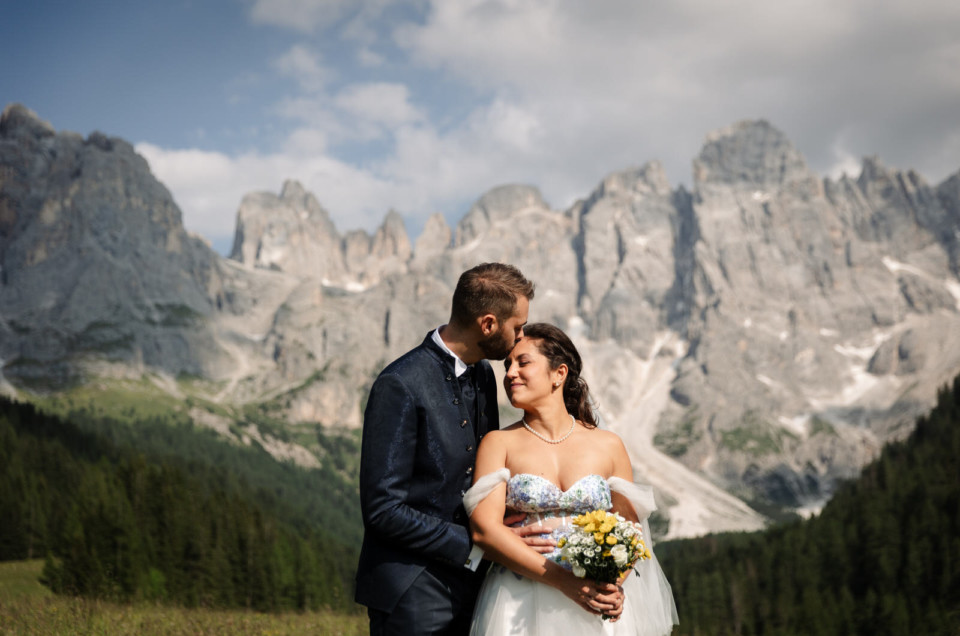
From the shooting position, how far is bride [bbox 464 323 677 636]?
755cm

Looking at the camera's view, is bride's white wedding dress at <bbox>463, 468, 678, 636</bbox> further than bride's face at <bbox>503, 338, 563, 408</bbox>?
No

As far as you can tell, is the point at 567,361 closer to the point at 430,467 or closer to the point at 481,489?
the point at 481,489

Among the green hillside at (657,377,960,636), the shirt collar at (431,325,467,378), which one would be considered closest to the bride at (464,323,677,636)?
the shirt collar at (431,325,467,378)

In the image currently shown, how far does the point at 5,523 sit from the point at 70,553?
27425 millimetres

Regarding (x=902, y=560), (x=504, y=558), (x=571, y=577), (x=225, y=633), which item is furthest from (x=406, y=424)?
(x=902, y=560)

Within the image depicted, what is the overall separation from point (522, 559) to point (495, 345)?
2.26 metres

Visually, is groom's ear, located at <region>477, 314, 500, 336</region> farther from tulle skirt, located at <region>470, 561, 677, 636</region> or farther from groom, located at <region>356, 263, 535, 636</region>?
tulle skirt, located at <region>470, 561, 677, 636</region>

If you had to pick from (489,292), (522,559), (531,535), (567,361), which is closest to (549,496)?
(531,535)

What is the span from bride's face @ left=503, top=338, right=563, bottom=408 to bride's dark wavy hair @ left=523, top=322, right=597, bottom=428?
0.09 meters

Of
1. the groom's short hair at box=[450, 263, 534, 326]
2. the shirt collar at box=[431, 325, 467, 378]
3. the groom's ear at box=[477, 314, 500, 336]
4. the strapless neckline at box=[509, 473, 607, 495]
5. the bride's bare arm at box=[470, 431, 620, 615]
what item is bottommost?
the bride's bare arm at box=[470, 431, 620, 615]

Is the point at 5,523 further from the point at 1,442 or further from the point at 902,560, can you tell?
the point at 902,560

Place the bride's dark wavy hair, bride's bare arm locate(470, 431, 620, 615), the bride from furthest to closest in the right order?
1. the bride's dark wavy hair
2. the bride
3. bride's bare arm locate(470, 431, 620, 615)

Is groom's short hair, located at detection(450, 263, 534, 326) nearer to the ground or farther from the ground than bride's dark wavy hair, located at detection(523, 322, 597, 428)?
farther from the ground

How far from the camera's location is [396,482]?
722cm
